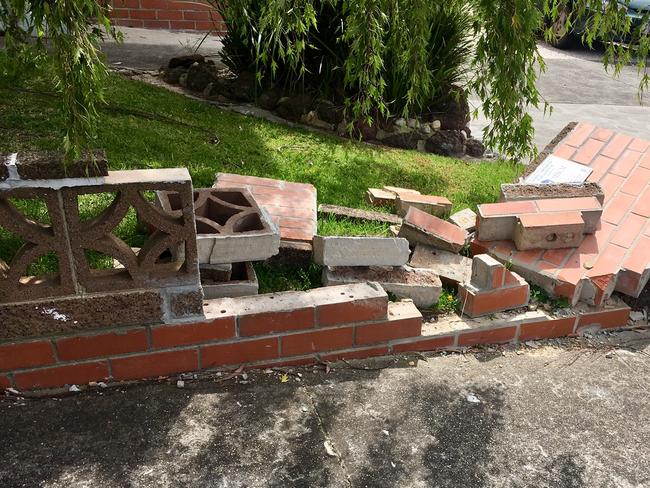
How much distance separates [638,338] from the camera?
3.32m

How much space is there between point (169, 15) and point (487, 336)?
8.22m

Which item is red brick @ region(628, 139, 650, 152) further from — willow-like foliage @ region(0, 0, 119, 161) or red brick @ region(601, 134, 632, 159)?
willow-like foliage @ region(0, 0, 119, 161)

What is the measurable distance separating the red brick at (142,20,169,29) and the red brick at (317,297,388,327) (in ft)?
26.7

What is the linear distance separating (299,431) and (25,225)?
1.27m

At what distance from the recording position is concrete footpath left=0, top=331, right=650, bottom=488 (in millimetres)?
2240

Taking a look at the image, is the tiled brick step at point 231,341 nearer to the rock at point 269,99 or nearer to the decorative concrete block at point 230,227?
the decorative concrete block at point 230,227

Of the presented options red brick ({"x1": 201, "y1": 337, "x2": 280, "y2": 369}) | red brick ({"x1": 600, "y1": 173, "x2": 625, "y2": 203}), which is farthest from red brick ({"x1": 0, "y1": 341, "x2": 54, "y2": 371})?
red brick ({"x1": 600, "y1": 173, "x2": 625, "y2": 203})

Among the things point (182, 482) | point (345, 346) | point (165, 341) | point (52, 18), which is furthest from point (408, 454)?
point (52, 18)

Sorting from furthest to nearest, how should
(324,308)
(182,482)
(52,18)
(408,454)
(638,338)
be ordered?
1. (638,338)
2. (324,308)
3. (408,454)
4. (182,482)
5. (52,18)

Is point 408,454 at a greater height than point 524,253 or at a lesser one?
lesser

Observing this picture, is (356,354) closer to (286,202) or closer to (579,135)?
(286,202)

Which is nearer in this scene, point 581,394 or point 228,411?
point 228,411

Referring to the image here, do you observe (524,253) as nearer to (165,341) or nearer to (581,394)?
(581,394)

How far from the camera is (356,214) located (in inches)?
147
